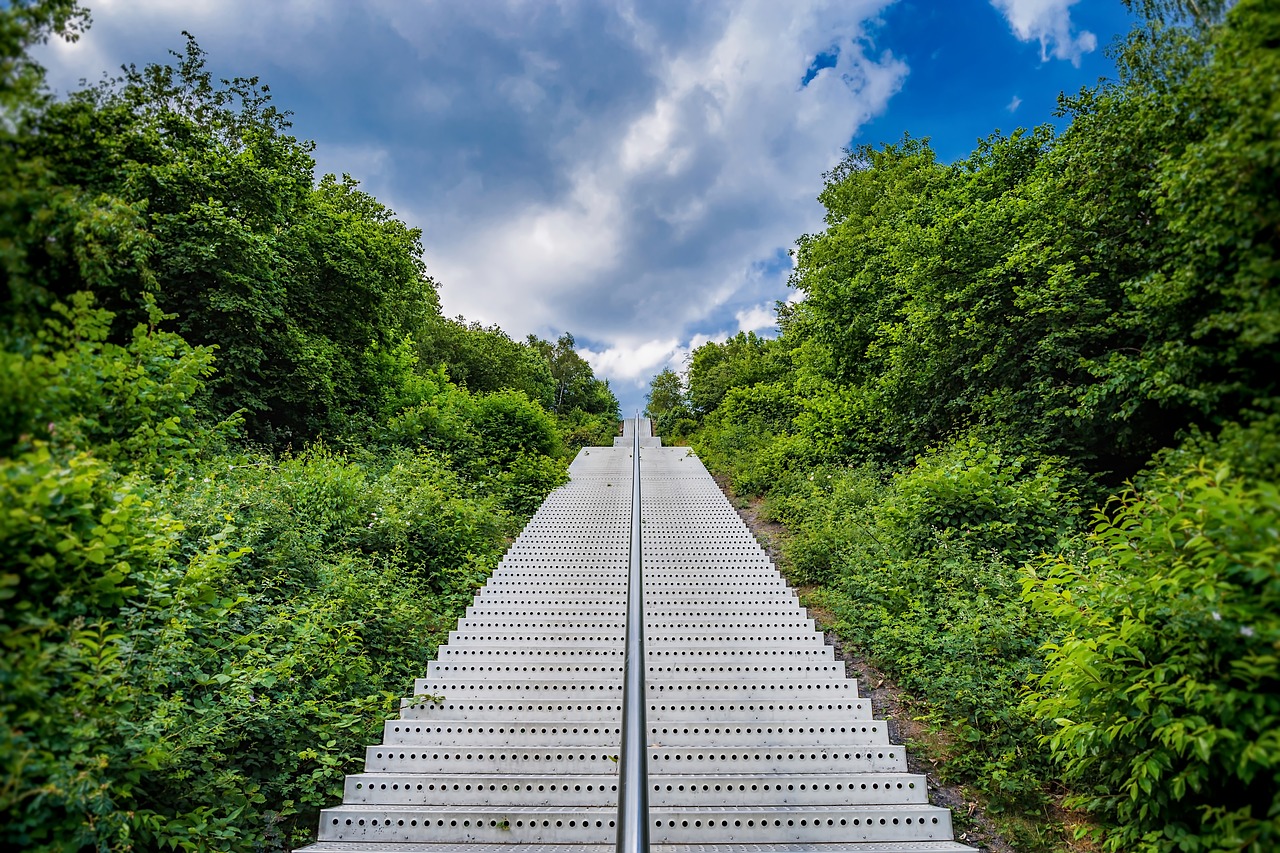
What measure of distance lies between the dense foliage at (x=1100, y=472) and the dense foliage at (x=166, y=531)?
336 cm

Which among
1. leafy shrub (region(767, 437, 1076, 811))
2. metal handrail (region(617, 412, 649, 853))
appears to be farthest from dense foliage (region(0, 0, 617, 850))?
leafy shrub (region(767, 437, 1076, 811))

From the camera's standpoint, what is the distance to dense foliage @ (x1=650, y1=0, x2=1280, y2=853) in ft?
5.46

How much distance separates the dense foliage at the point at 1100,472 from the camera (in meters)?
1.66

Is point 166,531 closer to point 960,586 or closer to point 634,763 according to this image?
point 634,763

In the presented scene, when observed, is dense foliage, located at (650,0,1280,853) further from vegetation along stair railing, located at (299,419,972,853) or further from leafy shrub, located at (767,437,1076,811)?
vegetation along stair railing, located at (299,419,972,853)

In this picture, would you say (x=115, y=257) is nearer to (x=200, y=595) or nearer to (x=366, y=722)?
(x=200, y=595)

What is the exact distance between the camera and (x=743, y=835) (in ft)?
8.18

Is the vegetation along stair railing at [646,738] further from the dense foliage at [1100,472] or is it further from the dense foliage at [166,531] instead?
the dense foliage at [1100,472]

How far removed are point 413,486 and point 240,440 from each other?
7.25 ft

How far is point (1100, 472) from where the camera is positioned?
16.1 ft

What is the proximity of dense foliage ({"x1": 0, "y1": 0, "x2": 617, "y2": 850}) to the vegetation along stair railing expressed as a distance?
41 cm

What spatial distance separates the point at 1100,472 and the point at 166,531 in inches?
257

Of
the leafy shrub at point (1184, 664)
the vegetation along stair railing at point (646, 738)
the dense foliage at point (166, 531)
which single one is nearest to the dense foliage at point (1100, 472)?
the leafy shrub at point (1184, 664)

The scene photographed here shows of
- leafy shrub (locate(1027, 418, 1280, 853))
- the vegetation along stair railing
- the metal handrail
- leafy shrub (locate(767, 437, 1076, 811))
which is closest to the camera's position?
the metal handrail
